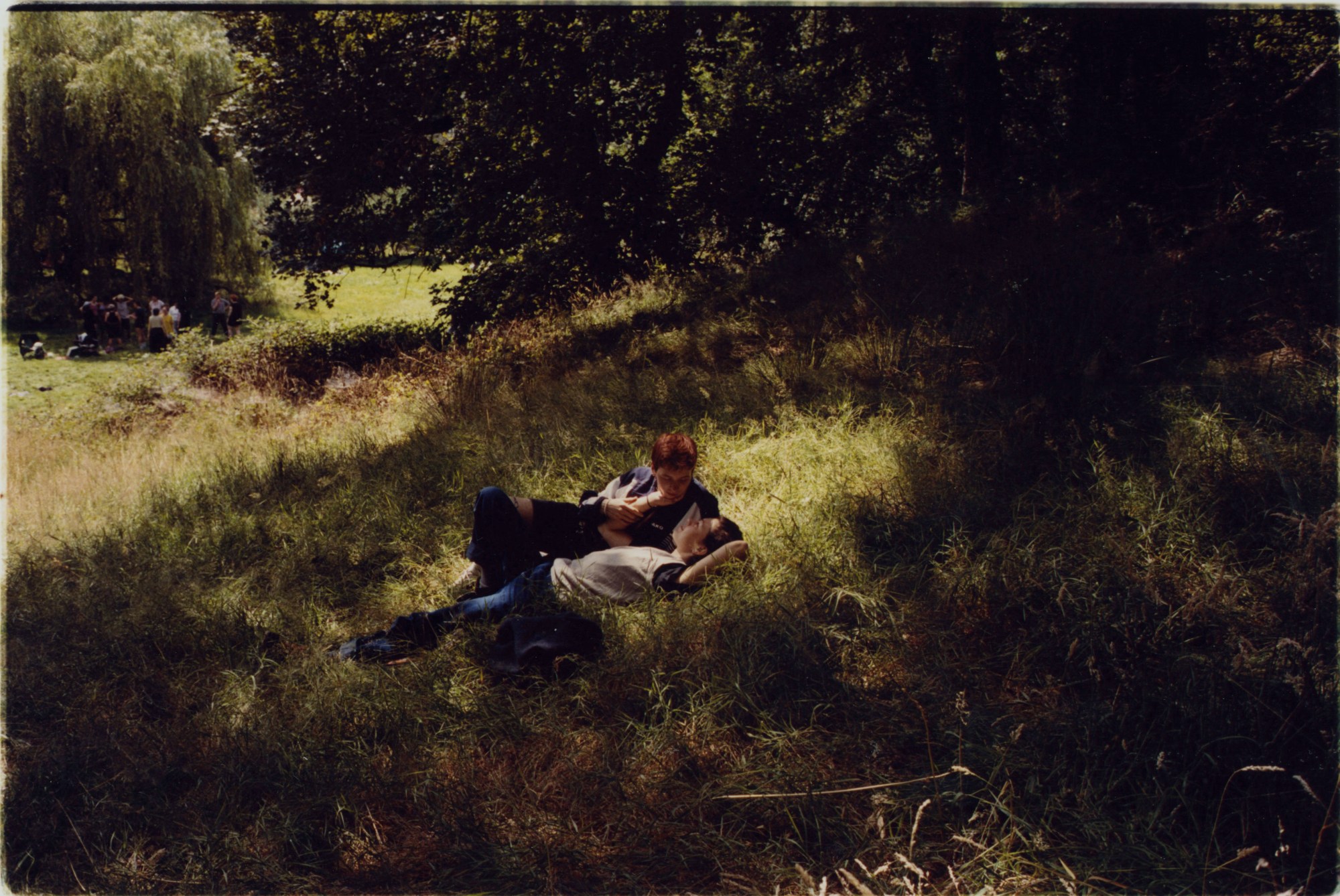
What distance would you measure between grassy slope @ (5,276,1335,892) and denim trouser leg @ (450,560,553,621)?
0.68 ft

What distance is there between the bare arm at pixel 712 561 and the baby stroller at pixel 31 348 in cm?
2287

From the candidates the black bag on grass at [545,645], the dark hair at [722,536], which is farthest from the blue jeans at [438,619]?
the dark hair at [722,536]

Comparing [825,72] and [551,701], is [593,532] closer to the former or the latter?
[551,701]

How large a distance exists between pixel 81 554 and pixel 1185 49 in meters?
9.52

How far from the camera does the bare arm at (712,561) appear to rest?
408cm

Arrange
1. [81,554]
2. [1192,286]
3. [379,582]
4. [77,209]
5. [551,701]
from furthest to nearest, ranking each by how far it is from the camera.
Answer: [77,209]
[1192,286]
[81,554]
[379,582]
[551,701]

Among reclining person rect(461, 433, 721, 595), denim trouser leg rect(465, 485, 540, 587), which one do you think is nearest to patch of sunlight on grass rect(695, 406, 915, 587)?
reclining person rect(461, 433, 721, 595)

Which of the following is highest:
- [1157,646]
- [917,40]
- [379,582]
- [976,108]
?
[917,40]

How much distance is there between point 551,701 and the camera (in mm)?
3393

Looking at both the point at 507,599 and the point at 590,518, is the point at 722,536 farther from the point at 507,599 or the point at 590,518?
the point at 507,599

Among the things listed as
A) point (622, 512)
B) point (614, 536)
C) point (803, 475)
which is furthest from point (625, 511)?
point (803, 475)

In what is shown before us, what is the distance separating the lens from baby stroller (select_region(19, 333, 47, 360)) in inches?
830

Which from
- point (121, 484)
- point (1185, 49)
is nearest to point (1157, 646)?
point (1185, 49)

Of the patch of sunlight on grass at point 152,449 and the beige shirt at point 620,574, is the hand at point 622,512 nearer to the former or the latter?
the beige shirt at point 620,574
